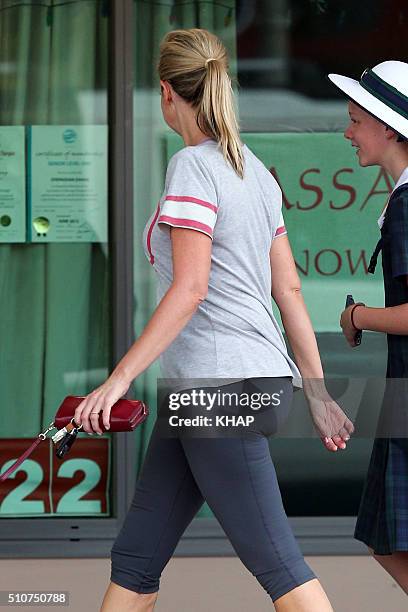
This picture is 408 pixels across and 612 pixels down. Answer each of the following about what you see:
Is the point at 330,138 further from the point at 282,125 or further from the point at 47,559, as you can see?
the point at 47,559

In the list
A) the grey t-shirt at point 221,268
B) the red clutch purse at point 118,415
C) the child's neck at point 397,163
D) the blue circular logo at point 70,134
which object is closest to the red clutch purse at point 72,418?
the red clutch purse at point 118,415

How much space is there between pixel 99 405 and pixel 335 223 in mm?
2871

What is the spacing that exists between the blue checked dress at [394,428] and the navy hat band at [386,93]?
23 centimetres

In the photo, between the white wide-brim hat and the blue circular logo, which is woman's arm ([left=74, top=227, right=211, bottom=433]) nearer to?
the white wide-brim hat

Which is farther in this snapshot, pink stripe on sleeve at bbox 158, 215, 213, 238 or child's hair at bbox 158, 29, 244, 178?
child's hair at bbox 158, 29, 244, 178

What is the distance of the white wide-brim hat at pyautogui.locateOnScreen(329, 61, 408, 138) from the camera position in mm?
3135

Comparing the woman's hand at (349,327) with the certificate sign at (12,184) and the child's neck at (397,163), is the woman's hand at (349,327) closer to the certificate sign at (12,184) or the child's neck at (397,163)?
the child's neck at (397,163)

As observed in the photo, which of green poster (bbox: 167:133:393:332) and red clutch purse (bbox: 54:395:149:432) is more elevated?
green poster (bbox: 167:133:393:332)

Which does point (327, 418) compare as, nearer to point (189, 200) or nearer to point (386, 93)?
point (189, 200)

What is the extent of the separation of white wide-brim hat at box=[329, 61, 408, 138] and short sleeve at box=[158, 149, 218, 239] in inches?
19.7

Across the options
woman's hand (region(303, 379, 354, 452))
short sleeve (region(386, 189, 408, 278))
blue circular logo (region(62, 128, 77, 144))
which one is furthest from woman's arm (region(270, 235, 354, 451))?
blue circular logo (region(62, 128, 77, 144))

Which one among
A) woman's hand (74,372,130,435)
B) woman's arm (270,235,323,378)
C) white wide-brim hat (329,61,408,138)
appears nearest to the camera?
woman's hand (74,372,130,435)

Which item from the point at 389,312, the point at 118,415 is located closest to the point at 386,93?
the point at 389,312

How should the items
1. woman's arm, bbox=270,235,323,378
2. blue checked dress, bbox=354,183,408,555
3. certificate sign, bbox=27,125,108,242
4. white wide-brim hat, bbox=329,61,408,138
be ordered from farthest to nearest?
certificate sign, bbox=27,125,108,242 → woman's arm, bbox=270,235,323,378 → white wide-brim hat, bbox=329,61,408,138 → blue checked dress, bbox=354,183,408,555
